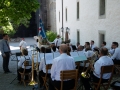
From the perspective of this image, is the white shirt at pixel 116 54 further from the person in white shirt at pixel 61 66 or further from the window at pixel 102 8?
the window at pixel 102 8

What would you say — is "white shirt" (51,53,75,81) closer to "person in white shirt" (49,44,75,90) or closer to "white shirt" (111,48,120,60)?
"person in white shirt" (49,44,75,90)

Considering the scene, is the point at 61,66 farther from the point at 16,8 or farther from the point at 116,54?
the point at 16,8

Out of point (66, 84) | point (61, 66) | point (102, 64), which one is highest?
point (61, 66)

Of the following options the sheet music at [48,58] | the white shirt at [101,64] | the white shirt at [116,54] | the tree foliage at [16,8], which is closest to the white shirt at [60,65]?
the white shirt at [101,64]

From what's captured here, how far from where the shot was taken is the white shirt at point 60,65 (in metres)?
5.25

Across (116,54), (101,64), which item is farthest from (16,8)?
(101,64)

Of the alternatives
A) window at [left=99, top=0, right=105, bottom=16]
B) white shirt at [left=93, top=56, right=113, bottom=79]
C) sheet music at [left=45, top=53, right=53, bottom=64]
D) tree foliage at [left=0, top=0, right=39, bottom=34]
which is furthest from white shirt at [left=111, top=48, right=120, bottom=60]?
window at [left=99, top=0, right=105, bottom=16]

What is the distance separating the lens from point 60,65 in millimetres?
5262

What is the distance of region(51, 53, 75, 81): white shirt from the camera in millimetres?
5250

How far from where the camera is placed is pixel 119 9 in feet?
38.9

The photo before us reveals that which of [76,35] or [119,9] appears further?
→ [76,35]

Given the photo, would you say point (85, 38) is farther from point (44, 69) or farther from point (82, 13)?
point (44, 69)

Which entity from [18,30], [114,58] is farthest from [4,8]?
[18,30]

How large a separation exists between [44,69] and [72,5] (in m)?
16.9
